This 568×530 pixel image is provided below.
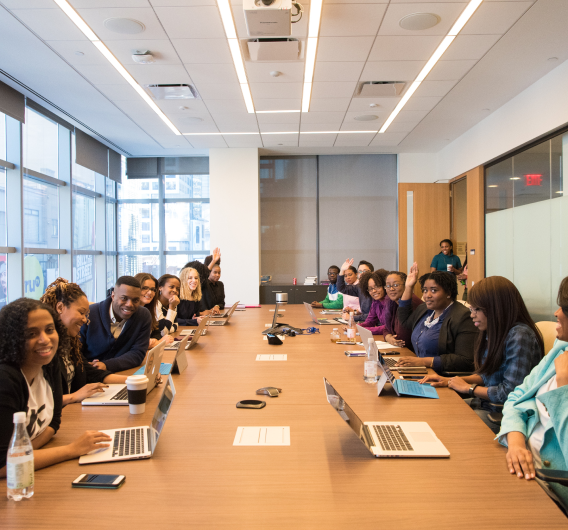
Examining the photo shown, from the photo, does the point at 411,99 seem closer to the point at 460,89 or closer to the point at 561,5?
the point at 460,89

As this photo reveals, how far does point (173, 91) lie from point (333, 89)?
1.94 meters

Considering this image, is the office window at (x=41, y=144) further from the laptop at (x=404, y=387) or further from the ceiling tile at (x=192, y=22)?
the laptop at (x=404, y=387)

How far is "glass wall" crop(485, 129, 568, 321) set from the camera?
4934mm

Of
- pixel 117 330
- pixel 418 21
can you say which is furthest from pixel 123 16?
pixel 117 330

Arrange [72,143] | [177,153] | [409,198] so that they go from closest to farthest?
[72,143] < [409,198] < [177,153]

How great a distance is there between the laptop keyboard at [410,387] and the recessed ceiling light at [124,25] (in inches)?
143

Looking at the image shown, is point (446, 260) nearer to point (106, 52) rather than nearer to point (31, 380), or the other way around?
point (106, 52)

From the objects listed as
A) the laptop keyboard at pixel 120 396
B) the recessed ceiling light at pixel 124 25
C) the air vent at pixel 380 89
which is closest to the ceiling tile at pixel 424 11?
the air vent at pixel 380 89

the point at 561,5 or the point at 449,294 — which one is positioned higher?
the point at 561,5

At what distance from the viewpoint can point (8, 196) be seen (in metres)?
5.80

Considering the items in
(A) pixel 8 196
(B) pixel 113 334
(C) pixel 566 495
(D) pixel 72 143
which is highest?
(D) pixel 72 143

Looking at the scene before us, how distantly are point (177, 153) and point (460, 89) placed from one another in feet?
18.1

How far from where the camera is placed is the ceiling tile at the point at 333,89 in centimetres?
535

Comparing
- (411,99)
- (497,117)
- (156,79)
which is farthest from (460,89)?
(156,79)
